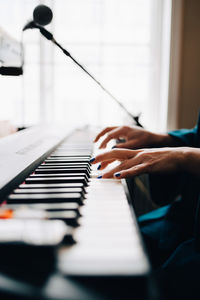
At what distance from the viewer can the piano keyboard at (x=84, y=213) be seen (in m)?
0.38

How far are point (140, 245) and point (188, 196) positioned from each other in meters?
0.81

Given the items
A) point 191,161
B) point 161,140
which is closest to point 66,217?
point 191,161

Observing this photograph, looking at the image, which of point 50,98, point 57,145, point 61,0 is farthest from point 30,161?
point 61,0

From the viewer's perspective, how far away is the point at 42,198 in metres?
0.58

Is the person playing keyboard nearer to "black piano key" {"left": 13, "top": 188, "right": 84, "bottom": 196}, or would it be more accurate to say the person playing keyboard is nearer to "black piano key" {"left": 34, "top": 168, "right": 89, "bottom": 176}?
"black piano key" {"left": 34, "top": 168, "right": 89, "bottom": 176}

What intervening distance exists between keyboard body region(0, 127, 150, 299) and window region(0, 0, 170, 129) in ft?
5.74

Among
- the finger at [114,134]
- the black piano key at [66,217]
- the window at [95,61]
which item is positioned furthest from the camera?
the window at [95,61]

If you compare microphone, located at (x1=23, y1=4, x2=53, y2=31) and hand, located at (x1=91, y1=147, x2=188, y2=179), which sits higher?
microphone, located at (x1=23, y1=4, x2=53, y2=31)

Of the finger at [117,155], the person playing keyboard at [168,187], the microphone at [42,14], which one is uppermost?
the microphone at [42,14]

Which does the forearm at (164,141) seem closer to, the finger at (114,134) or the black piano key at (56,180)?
the finger at (114,134)

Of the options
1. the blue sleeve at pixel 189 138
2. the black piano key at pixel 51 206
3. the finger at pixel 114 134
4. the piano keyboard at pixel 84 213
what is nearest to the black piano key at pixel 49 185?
the piano keyboard at pixel 84 213

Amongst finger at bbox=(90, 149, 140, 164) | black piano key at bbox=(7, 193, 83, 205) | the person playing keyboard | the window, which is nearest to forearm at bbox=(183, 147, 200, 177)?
the person playing keyboard

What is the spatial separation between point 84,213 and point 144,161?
0.98 ft

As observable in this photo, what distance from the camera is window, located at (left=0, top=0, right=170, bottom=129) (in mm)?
2664
